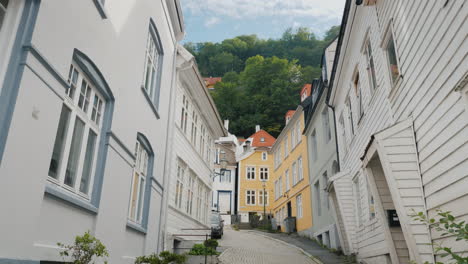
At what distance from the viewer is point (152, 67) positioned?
10047 millimetres

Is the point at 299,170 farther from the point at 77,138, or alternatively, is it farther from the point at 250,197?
the point at 77,138

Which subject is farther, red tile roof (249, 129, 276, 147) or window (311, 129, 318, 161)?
red tile roof (249, 129, 276, 147)

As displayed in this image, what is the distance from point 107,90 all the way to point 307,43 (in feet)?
224

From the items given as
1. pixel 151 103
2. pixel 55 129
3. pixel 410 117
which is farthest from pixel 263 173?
pixel 55 129

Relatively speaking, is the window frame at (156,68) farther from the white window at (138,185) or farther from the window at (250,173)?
the window at (250,173)

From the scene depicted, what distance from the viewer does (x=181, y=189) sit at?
42.3ft

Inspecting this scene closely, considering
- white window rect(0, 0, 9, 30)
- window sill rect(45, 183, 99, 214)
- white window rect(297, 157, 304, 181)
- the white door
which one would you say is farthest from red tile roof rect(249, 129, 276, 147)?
white window rect(0, 0, 9, 30)

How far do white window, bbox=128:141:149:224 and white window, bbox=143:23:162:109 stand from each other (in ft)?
5.08

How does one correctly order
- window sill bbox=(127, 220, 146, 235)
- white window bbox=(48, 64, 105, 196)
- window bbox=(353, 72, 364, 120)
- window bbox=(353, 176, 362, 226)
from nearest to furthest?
white window bbox=(48, 64, 105, 196) → window sill bbox=(127, 220, 146, 235) → window bbox=(353, 72, 364, 120) → window bbox=(353, 176, 362, 226)

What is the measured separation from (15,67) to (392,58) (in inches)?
277

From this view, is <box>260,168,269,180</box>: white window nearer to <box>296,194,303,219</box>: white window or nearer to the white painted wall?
<box>296,194,303,219</box>: white window

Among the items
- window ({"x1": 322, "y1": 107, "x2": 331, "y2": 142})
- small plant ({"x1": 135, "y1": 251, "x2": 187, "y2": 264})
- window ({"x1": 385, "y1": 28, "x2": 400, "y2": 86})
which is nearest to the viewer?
window ({"x1": 385, "y1": 28, "x2": 400, "y2": 86})

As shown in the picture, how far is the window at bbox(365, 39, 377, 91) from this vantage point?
952cm

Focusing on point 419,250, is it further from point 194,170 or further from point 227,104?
point 227,104
